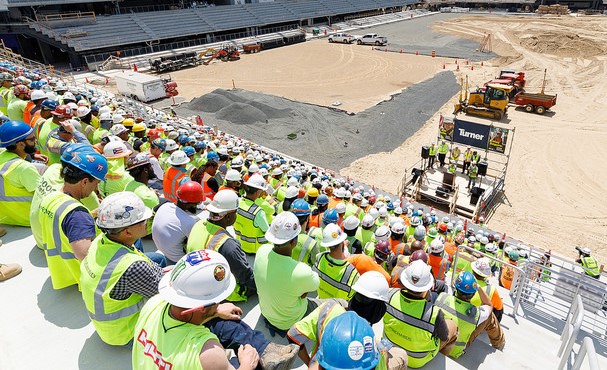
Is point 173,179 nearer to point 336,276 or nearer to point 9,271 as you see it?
point 9,271

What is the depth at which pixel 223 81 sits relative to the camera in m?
34.5

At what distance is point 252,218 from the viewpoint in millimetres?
5492

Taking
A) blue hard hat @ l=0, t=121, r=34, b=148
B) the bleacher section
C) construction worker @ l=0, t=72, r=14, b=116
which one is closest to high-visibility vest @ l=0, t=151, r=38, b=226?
blue hard hat @ l=0, t=121, r=34, b=148

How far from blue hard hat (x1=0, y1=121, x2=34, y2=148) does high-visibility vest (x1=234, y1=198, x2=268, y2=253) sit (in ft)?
10.6

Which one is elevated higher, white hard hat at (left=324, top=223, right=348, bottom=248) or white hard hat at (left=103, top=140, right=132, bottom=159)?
white hard hat at (left=103, top=140, right=132, bottom=159)

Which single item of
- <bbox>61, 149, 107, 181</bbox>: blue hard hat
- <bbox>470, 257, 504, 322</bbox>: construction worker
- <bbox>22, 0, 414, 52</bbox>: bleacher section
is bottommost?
<bbox>470, 257, 504, 322</bbox>: construction worker

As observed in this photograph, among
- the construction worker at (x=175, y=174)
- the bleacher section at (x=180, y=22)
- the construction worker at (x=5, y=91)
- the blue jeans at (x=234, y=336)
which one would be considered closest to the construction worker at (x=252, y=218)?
the construction worker at (x=175, y=174)

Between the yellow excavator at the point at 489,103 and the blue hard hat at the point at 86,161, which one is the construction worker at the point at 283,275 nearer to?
the blue hard hat at the point at 86,161

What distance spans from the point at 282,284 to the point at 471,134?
15.8 m

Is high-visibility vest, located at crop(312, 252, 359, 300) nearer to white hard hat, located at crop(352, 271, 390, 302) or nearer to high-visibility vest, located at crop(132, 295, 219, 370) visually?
white hard hat, located at crop(352, 271, 390, 302)

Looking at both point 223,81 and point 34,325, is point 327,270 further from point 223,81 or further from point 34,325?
point 223,81

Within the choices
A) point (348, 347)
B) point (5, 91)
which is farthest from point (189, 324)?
point (5, 91)

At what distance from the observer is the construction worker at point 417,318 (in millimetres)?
3957

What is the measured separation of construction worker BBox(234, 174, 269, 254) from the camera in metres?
5.46
